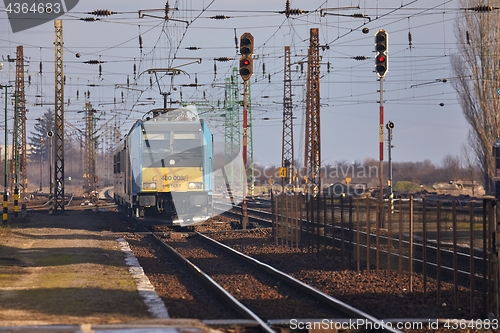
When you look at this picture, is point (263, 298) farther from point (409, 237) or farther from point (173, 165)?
point (173, 165)

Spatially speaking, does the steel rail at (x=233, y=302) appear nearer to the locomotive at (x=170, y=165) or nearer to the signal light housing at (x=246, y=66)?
the signal light housing at (x=246, y=66)

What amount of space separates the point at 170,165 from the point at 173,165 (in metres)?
0.10

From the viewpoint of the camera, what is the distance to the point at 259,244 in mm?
20797

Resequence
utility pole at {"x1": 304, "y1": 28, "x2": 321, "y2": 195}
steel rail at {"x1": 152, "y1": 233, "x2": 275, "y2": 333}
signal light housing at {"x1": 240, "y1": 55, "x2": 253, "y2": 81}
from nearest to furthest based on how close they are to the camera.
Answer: steel rail at {"x1": 152, "y1": 233, "x2": 275, "y2": 333}
signal light housing at {"x1": 240, "y1": 55, "x2": 253, "y2": 81}
utility pole at {"x1": 304, "y1": 28, "x2": 321, "y2": 195}

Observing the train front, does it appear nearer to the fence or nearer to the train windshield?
the train windshield

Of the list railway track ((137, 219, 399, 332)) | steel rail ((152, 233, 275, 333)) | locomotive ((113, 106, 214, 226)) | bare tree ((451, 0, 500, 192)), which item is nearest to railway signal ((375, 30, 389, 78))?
locomotive ((113, 106, 214, 226))

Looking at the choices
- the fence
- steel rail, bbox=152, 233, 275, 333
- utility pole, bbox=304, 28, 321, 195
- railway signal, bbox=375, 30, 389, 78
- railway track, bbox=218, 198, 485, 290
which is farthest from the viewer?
utility pole, bbox=304, 28, 321, 195

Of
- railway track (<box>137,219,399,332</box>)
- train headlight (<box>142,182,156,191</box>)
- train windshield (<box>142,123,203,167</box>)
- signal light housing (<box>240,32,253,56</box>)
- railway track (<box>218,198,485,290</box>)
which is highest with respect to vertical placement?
signal light housing (<box>240,32,253,56</box>)

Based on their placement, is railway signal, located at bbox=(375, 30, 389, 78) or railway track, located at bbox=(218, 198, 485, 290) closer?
railway track, located at bbox=(218, 198, 485, 290)

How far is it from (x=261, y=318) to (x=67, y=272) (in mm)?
6063

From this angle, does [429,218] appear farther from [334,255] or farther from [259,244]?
[259,244]

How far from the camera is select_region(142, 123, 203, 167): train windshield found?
2444 centimetres

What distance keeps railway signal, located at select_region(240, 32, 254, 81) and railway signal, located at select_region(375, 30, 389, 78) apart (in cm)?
389

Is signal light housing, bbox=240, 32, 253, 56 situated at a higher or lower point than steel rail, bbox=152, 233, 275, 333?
higher
